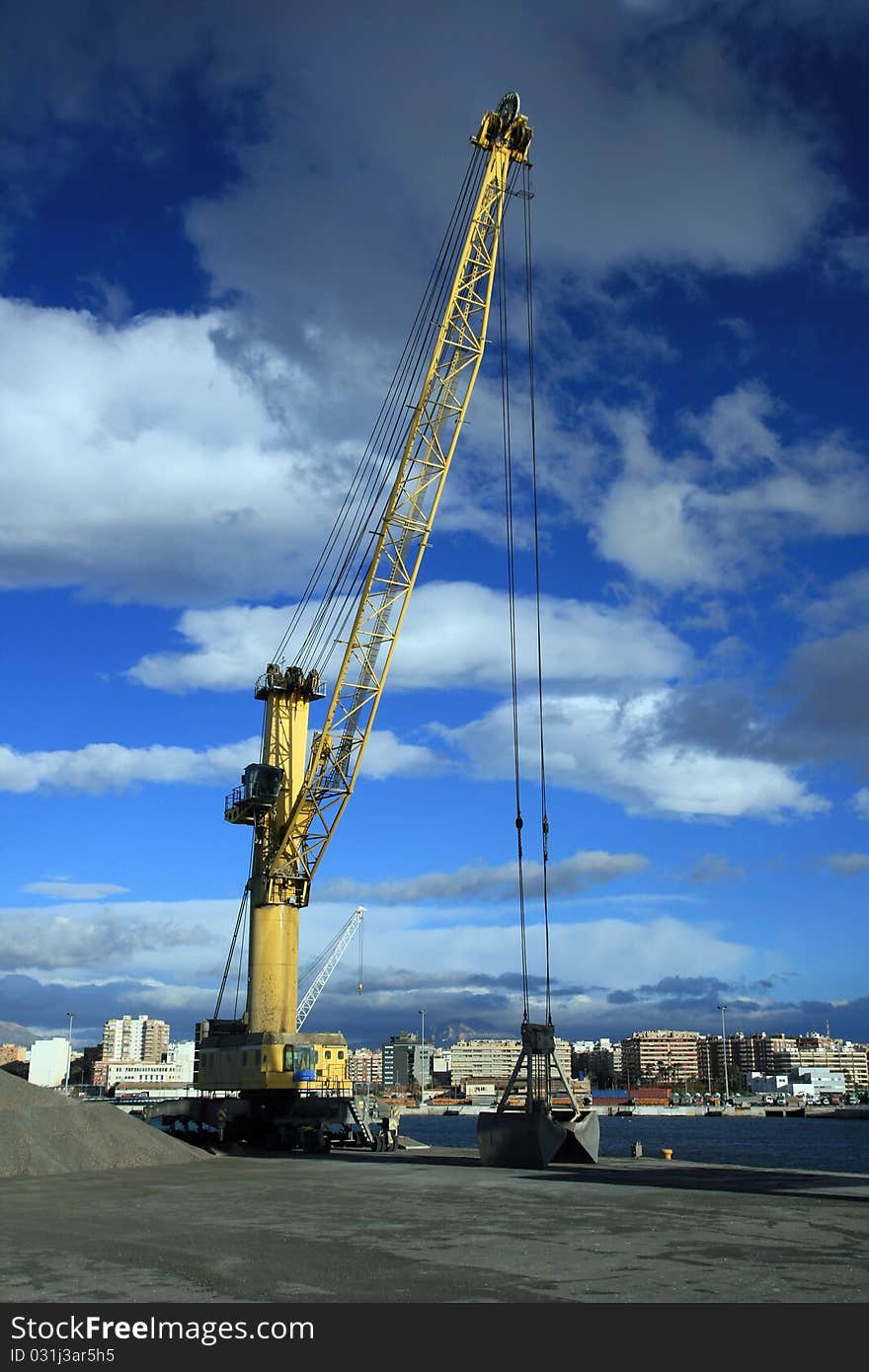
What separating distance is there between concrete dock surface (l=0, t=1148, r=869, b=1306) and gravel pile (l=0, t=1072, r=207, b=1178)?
3947mm

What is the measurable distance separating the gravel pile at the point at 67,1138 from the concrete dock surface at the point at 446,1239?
3.95 metres

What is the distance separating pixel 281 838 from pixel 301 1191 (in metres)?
30.7

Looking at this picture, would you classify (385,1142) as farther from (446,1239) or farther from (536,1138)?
(446,1239)

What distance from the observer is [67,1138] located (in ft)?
130

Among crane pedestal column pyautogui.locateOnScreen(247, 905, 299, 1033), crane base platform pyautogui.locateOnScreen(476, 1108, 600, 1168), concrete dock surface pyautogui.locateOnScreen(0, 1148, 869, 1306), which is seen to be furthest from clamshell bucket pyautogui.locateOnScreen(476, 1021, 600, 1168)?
crane pedestal column pyautogui.locateOnScreen(247, 905, 299, 1033)

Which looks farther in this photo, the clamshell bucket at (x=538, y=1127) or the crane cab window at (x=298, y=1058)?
the crane cab window at (x=298, y=1058)

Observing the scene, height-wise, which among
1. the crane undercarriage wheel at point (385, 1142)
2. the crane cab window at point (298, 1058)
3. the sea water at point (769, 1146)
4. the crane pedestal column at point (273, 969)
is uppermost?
the crane pedestal column at point (273, 969)

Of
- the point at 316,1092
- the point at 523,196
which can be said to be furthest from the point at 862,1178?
the point at 523,196

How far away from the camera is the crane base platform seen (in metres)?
36.4

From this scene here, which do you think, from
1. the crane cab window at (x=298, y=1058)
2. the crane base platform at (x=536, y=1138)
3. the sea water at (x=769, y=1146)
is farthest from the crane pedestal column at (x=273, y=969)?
the crane base platform at (x=536, y=1138)

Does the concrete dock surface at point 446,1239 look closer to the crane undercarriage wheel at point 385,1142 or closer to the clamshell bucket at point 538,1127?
the clamshell bucket at point 538,1127

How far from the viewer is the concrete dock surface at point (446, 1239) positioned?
49.3ft
